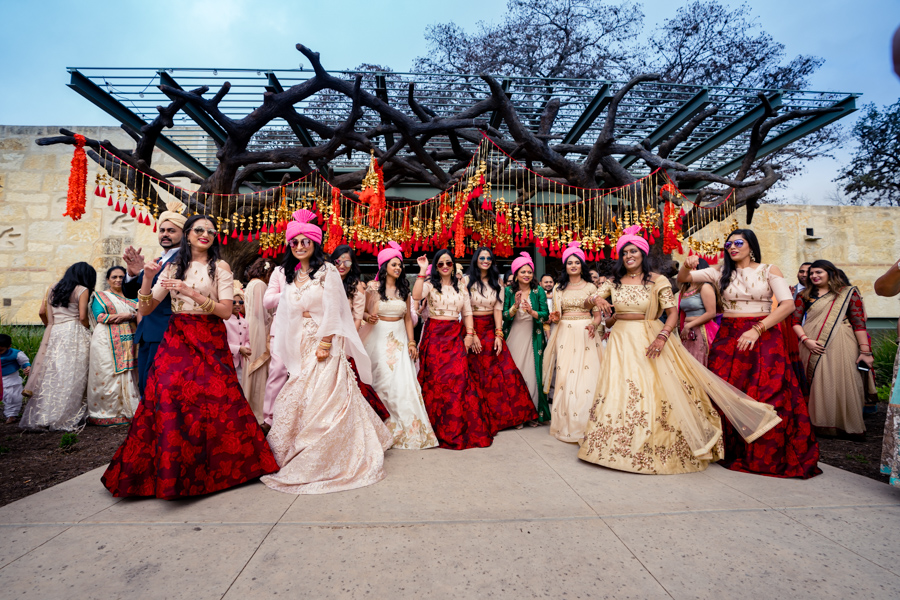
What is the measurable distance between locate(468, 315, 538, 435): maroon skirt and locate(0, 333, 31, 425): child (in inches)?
219

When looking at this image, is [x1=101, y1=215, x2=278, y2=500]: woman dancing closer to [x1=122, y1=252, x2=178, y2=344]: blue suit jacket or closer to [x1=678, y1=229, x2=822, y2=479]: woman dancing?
[x1=122, y1=252, x2=178, y2=344]: blue suit jacket

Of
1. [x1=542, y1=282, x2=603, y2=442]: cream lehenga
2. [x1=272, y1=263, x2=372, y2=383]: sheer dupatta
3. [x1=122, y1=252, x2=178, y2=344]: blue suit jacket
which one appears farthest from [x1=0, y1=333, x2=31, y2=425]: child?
[x1=542, y1=282, x2=603, y2=442]: cream lehenga

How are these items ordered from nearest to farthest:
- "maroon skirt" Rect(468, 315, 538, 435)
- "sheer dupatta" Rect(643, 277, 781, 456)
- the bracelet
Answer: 1. the bracelet
2. "sheer dupatta" Rect(643, 277, 781, 456)
3. "maroon skirt" Rect(468, 315, 538, 435)

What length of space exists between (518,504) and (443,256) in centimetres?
270

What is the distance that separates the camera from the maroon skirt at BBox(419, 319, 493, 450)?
4.05 metres

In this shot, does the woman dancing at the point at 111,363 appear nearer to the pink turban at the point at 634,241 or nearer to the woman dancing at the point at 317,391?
the woman dancing at the point at 317,391

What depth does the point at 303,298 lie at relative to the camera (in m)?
3.28

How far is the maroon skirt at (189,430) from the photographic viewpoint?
2615 millimetres

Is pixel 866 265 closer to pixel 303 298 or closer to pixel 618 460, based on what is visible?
pixel 618 460

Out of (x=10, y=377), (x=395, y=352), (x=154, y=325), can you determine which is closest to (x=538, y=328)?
(x=395, y=352)

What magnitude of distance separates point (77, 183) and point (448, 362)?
16.9 ft

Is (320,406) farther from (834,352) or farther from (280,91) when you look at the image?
(280,91)

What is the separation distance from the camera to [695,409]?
10.8ft

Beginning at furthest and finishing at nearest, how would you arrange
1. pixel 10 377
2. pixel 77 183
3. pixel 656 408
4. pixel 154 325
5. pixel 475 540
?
pixel 10 377 < pixel 77 183 < pixel 154 325 < pixel 656 408 < pixel 475 540
